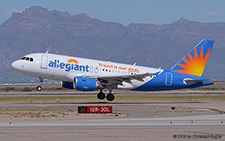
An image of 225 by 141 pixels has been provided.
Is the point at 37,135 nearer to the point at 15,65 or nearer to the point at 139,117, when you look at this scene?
the point at 139,117

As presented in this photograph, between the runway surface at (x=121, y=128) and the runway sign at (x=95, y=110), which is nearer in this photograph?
the runway surface at (x=121, y=128)

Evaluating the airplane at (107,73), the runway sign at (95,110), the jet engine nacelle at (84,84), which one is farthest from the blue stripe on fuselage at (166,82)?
the runway sign at (95,110)

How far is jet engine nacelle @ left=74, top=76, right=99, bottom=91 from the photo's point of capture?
5444 centimetres

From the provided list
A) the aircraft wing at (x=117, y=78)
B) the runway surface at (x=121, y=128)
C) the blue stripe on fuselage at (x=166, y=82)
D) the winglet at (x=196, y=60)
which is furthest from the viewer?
the winglet at (x=196, y=60)

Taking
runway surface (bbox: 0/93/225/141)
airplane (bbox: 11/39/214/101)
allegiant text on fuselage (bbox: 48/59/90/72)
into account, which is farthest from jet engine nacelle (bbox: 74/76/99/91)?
runway surface (bbox: 0/93/225/141)

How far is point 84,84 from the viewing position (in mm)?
54562

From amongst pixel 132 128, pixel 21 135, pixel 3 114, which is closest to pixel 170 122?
pixel 132 128

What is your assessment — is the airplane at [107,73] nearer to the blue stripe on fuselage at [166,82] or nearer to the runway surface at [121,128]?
the blue stripe on fuselage at [166,82]

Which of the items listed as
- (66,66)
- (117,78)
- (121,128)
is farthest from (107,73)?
(121,128)

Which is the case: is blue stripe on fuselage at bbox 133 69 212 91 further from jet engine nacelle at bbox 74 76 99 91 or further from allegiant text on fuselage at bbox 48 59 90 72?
A: allegiant text on fuselage at bbox 48 59 90 72

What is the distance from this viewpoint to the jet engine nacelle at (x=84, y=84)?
54.4 m

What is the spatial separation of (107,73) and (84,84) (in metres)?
4.60

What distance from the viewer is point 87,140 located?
27.3m

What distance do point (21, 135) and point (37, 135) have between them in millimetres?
941
